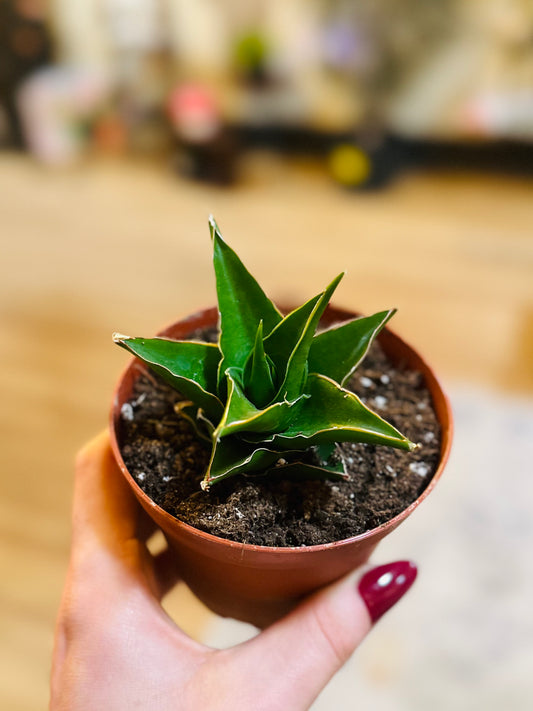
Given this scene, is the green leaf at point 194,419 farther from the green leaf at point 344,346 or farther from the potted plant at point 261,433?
the green leaf at point 344,346

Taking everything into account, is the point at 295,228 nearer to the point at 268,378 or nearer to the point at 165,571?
the point at 165,571

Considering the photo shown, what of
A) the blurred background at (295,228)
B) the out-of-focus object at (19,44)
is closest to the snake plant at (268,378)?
the blurred background at (295,228)

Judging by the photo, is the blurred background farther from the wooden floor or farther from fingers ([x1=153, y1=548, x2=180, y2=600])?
fingers ([x1=153, y1=548, x2=180, y2=600])

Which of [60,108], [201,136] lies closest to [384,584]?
[201,136]

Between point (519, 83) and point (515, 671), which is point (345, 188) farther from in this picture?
point (515, 671)

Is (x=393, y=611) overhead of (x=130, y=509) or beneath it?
beneath

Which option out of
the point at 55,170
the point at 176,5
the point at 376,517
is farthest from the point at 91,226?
the point at 376,517
